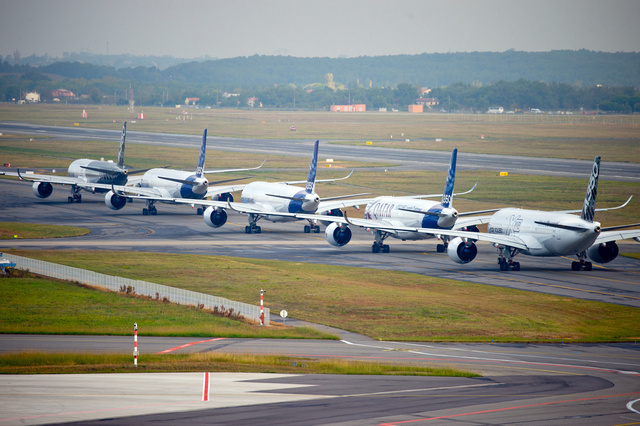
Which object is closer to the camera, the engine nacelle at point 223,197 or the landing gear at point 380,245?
the landing gear at point 380,245

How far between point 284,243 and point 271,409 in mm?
48992

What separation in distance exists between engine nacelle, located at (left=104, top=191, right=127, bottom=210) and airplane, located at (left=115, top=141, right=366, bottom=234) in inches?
475

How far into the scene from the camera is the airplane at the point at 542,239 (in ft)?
204

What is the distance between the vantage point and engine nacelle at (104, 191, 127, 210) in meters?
96.3

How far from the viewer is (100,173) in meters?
104

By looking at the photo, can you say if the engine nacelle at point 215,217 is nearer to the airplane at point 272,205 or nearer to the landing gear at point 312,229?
the airplane at point 272,205

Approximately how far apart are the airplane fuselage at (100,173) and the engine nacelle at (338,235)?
4060cm

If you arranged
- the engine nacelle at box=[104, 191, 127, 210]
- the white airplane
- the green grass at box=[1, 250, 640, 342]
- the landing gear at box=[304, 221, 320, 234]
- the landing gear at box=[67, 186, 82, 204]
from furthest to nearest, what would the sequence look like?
1. the landing gear at box=[67, 186, 82, 204]
2. the engine nacelle at box=[104, 191, 127, 210]
3. the white airplane
4. the landing gear at box=[304, 221, 320, 234]
5. the green grass at box=[1, 250, 640, 342]

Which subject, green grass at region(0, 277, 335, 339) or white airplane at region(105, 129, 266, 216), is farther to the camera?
white airplane at region(105, 129, 266, 216)

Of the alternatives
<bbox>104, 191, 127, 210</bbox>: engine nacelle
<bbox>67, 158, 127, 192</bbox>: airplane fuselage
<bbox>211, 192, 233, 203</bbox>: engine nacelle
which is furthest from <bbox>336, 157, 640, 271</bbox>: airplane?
<bbox>67, 158, 127, 192</bbox>: airplane fuselage

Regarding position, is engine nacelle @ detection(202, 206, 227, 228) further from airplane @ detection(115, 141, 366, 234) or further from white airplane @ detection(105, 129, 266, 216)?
white airplane @ detection(105, 129, 266, 216)

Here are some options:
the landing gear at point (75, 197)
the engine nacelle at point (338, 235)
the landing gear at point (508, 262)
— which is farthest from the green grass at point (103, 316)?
→ the landing gear at point (75, 197)

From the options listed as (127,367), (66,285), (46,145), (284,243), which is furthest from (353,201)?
(46,145)

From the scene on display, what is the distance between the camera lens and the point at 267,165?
148000 mm
